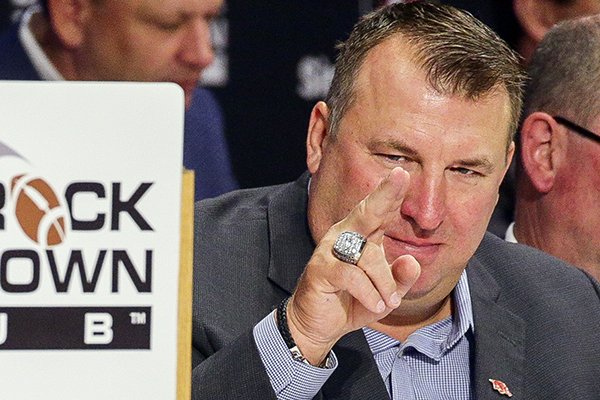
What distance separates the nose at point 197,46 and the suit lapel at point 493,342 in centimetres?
88

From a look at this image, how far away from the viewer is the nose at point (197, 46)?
2.84 metres

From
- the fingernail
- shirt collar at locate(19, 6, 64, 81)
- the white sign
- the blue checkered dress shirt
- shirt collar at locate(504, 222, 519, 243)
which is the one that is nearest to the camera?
the white sign

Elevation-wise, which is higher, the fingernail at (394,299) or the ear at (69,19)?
the ear at (69,19)

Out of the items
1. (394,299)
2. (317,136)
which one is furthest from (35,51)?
(394,299)

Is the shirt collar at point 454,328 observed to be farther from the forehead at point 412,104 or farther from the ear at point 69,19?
the ear at point 69,19

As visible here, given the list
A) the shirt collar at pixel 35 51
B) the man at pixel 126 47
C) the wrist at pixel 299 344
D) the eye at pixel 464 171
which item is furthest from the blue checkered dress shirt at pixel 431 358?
the shirt collar at pixel 35 51

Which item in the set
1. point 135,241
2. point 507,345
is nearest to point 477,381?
point 507,345

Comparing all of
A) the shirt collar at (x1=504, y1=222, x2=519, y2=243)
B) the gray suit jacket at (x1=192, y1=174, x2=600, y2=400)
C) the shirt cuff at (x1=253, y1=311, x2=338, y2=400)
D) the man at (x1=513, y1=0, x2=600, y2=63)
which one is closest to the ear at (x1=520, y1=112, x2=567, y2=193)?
the shirt collar at (x1=504, y1=222, x2=519, y2=243)

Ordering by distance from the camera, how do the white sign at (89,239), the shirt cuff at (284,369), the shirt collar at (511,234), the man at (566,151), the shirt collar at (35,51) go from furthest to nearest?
the shirt collar at (511,234) < the man at (566,151) < the shirt collar at (35,51) < the shirt cuff at (284,369) < the white sign at (89,239)

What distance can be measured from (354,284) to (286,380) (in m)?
0.22

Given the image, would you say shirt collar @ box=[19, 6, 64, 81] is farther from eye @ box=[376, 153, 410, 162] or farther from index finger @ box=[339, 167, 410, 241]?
index finger @ box=[339, 167, 410, 241]

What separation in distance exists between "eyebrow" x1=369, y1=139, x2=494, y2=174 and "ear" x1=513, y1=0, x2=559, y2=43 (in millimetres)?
1156

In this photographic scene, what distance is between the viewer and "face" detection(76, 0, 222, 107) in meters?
2.77

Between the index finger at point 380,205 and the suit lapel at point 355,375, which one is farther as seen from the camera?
the suit lapel at point 355,375
